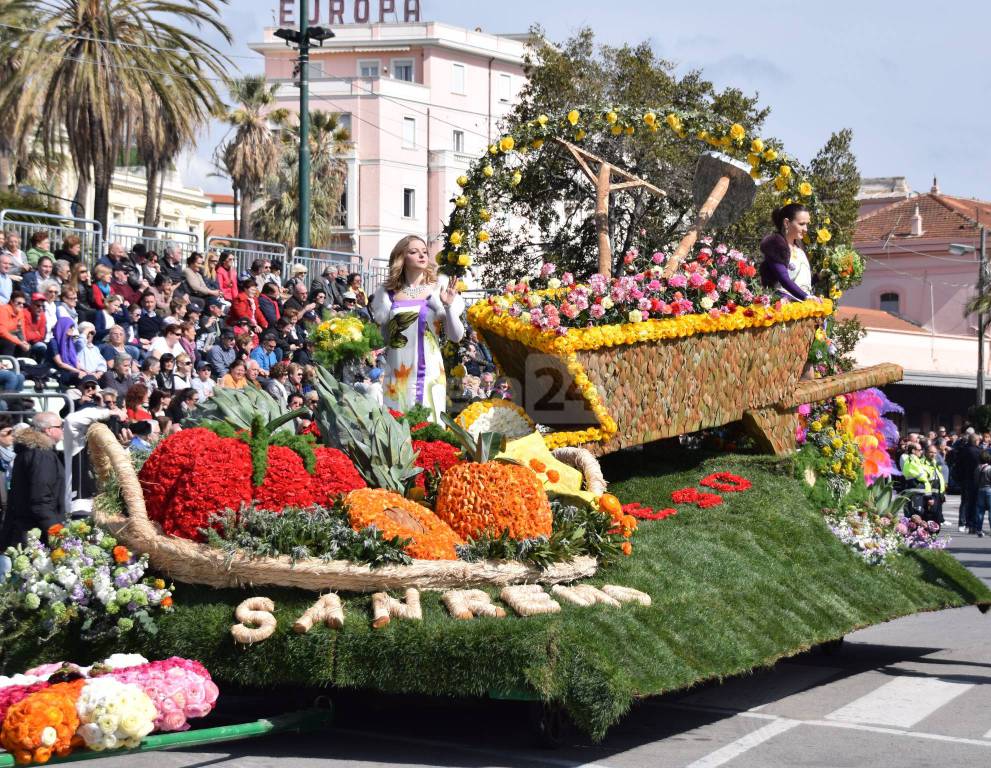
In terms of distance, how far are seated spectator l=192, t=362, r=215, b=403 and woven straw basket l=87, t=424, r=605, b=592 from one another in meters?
6.16

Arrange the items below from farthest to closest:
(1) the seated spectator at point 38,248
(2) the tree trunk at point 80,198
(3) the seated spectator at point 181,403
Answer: (2) the tree trunk at point 80,198 → (1) the seated spectator at point 38,248 → (3) the seated spectator at point 181,403

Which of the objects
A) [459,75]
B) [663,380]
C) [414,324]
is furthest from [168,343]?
[459,75]

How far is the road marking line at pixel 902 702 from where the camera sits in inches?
328

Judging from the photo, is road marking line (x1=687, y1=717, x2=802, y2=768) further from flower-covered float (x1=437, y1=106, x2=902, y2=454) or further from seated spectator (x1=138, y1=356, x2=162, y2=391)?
seated spectator (x1=138, y1=356, x2=162, y2=391)

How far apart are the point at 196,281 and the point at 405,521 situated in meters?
10.3

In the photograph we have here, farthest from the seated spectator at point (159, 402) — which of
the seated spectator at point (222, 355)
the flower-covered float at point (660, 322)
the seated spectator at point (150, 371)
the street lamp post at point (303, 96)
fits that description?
the street lamp post at point (303, 96)

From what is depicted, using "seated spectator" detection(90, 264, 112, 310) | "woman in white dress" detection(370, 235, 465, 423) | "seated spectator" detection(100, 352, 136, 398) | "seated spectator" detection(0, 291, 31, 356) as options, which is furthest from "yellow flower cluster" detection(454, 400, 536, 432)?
"seated spectator" detection(90, 264, 112, 310)

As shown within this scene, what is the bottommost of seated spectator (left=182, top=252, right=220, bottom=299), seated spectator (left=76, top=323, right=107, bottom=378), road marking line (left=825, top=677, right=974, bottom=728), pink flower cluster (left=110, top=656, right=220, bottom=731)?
road marking line (left=825, top=677, right=974, bottom=728)

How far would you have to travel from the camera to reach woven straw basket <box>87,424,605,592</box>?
688 cm

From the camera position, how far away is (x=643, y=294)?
948 centimetres

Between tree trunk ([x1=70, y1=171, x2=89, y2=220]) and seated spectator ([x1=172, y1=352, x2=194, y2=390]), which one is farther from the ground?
tree trunk ([x1=70, y1=171, x2=89, y2=220])

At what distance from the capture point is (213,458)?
23.5ft

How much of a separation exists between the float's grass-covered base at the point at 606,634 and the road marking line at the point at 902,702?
470 millimetres

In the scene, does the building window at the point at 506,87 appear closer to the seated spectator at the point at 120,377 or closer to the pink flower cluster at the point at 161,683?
the seated spectator at the point at 120,377
